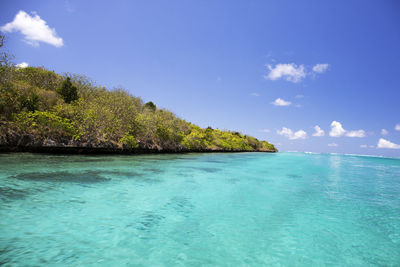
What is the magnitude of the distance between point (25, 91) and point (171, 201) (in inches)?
862

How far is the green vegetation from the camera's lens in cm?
1748

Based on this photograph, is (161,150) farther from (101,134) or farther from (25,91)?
(25,91)

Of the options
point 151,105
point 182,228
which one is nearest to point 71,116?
point 151,105

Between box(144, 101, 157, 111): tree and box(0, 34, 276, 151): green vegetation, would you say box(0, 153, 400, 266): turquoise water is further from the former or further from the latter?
box(144, 101, 157, 111): tree

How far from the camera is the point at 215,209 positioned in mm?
5770

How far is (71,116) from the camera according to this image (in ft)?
67.8

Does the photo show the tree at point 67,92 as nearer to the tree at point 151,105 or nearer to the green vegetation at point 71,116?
the green vegetation at point 71,116

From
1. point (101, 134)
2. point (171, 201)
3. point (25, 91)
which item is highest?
point (25, 91)

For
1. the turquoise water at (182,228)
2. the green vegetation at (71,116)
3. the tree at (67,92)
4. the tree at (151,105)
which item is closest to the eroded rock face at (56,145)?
the green vegetation at (71,116)

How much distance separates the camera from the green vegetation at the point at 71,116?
57.4 feet

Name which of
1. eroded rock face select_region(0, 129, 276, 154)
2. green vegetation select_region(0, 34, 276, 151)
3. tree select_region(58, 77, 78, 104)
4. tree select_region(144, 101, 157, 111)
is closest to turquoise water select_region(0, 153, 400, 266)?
eroded rock face select_region(0, 129, 276, 154)

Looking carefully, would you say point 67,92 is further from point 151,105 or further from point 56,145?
point 151,105

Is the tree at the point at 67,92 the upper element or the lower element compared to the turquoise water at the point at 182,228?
upper

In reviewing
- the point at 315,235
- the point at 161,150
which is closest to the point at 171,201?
the point at 315,235
